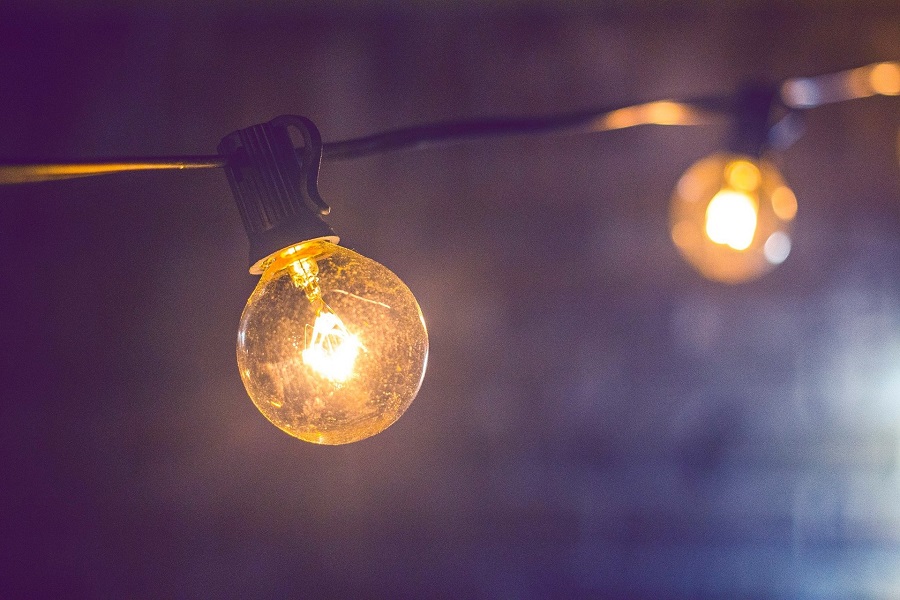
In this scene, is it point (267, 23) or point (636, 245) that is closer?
point (267, 23)

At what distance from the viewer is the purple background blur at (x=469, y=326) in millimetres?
1787

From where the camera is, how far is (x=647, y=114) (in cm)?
61

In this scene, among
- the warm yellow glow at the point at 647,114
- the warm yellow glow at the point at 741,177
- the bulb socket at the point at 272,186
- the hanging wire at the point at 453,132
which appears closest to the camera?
the hanging wire at the point at 453,132

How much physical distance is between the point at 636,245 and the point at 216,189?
3.74 feet

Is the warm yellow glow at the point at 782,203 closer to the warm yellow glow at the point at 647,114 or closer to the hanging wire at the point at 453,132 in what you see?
the hanging wire at the point at 453,132

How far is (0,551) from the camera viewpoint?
1.77 meters

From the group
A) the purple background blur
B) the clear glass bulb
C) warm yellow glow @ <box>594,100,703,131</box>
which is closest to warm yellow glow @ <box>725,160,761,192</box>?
→ the purple background blur

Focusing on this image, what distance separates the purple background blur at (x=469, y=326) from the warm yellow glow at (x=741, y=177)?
50cm

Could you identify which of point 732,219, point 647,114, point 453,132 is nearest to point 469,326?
point 732,219

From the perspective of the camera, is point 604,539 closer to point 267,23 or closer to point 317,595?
point 317,595

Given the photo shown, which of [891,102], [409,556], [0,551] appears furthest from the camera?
[891,102]

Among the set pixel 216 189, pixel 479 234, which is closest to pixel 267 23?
pixel 216 189

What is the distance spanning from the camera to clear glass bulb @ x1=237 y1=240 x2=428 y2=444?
464 millimetres

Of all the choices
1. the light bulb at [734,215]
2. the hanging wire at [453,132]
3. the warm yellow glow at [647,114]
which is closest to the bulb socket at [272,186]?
the hanging wire at [453,132]
